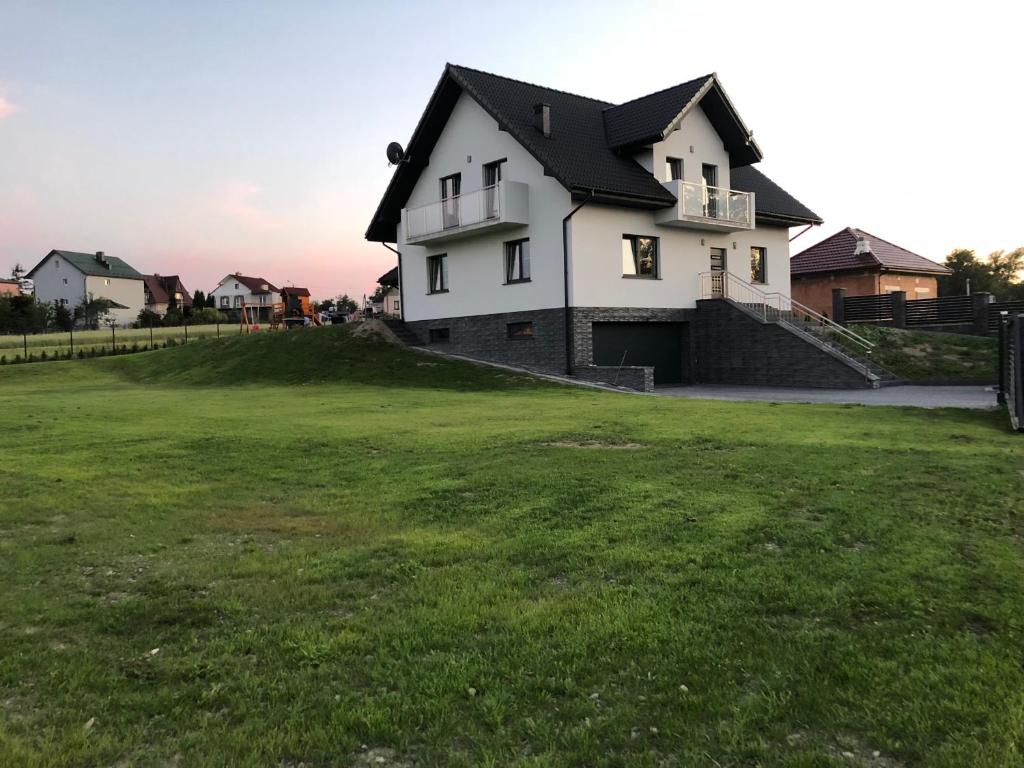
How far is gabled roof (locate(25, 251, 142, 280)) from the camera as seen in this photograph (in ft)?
275

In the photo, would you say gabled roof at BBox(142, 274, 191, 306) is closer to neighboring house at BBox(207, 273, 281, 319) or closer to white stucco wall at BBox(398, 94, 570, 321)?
neighboring house at BBox(207, 273, 281, 319)

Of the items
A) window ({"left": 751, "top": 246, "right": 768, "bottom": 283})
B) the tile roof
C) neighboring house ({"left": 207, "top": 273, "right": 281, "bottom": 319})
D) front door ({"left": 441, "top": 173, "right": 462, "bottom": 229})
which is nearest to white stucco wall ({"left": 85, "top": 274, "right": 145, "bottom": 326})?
neighboring house ({"left": 207, "top": 273, "right": 281, "bottom": 319})

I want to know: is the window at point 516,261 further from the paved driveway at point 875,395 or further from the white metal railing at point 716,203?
the paved driveway at point 875,395

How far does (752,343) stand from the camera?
24.0 metres

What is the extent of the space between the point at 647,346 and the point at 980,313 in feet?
43.1

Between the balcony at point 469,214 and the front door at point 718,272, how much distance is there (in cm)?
727

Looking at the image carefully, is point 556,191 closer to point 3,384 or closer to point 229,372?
point 229,372

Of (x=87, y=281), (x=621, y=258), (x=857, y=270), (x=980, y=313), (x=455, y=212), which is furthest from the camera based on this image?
(x=87, y=281)

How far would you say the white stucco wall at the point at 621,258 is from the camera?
23.2m

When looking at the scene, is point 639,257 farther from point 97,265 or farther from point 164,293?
point 164,293

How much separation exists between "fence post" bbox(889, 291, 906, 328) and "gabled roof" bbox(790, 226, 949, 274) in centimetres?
616

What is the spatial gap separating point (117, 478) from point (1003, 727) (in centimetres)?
804

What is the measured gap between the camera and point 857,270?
36594mm

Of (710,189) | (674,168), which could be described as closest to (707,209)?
(710,189)
